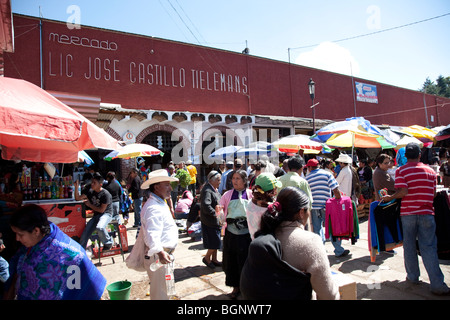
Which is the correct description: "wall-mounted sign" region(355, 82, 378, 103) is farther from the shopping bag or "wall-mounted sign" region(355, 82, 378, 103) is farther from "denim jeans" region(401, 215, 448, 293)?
the shopping bag

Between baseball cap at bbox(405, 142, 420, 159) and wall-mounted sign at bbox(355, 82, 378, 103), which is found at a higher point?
wall-mounted sign at bbox(355, 82, 378, 103)

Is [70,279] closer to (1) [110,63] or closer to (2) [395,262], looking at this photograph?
(2) [395,262]

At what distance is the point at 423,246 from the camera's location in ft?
11.6

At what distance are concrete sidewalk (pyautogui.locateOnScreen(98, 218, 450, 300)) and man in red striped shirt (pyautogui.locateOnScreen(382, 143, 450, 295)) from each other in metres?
0.35

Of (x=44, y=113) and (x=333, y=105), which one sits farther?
(x=333, y=105)

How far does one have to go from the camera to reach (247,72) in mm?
17109

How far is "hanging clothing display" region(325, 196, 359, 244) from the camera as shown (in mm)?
4668

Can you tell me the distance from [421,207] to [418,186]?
271 millimetres

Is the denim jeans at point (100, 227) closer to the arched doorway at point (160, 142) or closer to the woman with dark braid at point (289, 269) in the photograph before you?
the woman with dark braid at point (289, 269)

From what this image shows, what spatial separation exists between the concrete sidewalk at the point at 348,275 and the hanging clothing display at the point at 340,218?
513 mm

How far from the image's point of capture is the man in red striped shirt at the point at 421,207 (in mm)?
3455

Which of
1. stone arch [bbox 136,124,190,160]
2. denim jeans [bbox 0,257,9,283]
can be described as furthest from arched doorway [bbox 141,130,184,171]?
denim jeans [bbox 0,257,9,283]
